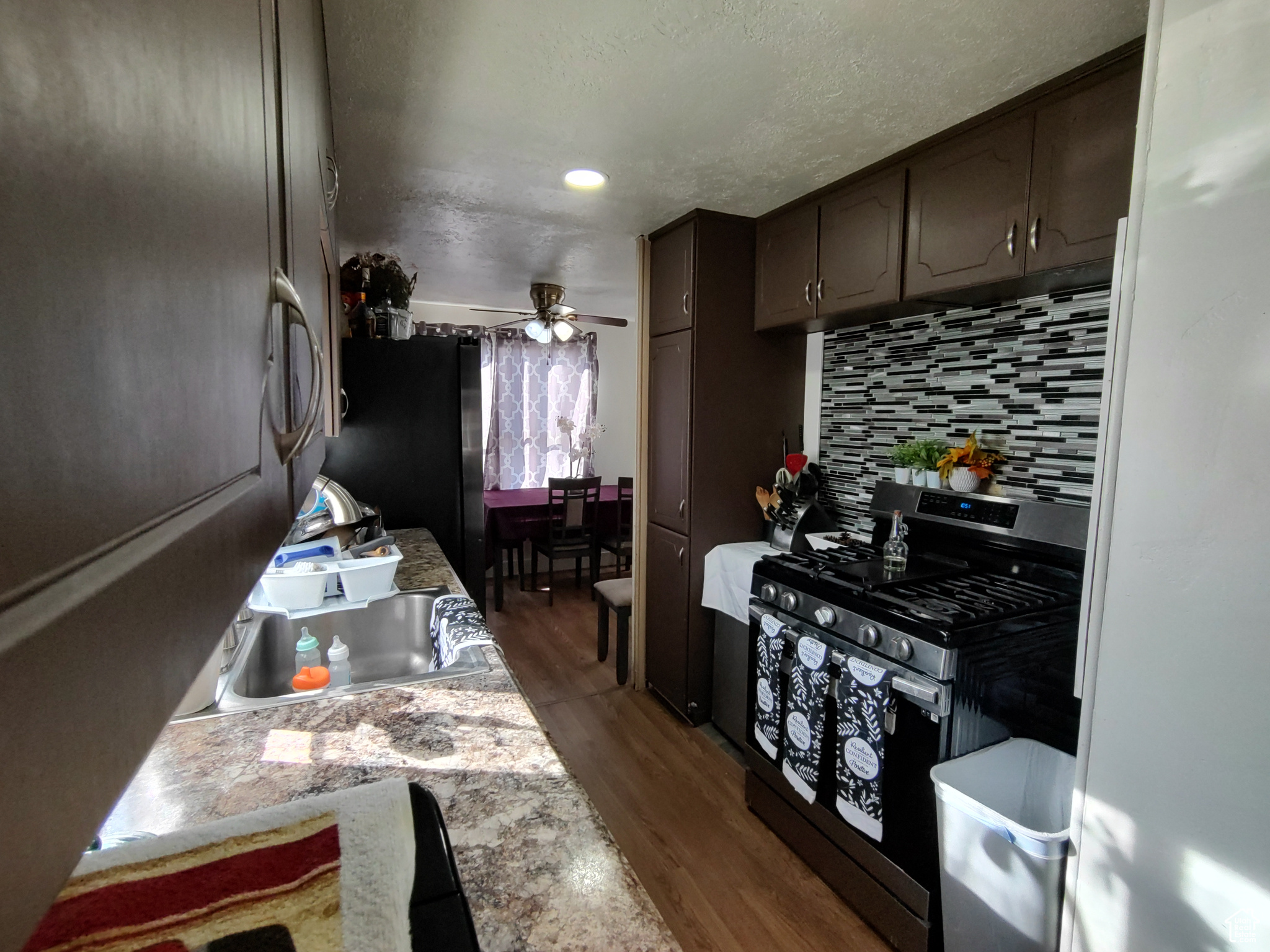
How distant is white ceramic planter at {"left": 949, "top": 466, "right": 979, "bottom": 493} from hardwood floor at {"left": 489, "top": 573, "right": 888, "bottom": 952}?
131cm

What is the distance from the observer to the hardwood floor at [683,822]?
65.4 inches

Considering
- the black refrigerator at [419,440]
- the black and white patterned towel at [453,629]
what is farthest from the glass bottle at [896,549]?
the black refrigerator at [419,440]

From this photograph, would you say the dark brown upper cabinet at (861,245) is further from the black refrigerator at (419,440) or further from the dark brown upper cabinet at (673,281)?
the black refrigerator at (419,440)

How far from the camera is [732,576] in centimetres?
245

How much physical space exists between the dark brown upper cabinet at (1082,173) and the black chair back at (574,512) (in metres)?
3.14

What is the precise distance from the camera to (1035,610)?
61.9 inches

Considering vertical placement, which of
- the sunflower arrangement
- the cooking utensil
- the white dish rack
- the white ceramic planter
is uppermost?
the sunflower arrangement

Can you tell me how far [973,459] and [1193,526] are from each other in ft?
3.35

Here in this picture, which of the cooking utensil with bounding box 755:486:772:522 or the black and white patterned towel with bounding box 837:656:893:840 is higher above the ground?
the cooking utensil with bounding box 755:486:772:522

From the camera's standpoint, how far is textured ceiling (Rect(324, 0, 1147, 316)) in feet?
4.23

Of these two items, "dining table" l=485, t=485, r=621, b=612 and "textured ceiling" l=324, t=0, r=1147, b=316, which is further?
"dining table" l=485, t=485, r=621, b=612

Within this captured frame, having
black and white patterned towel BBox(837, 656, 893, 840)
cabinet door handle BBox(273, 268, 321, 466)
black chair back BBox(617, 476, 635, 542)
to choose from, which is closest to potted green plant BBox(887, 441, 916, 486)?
black and white patterned towel BBox(837, 656, 893, 840)

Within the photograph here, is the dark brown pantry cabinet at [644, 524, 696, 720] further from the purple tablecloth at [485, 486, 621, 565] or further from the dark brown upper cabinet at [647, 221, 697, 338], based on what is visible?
the purple tablecloth at [485, 486, 621, 565]

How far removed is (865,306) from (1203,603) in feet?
4.34
